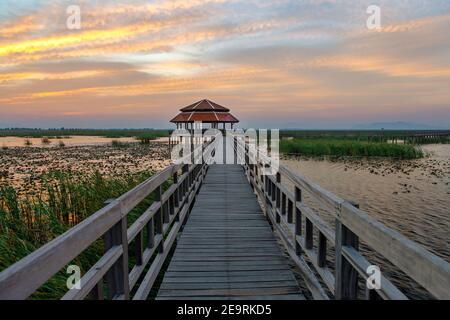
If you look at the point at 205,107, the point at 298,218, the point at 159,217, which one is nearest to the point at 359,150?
the point at 205,107

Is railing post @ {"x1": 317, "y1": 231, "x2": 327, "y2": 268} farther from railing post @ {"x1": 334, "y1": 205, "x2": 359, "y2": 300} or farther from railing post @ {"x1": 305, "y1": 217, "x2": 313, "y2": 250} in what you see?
railing post @ {"x1": 334, "y1": 205, "x2": 359, "y2": 300}

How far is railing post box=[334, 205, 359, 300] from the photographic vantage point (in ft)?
7.51

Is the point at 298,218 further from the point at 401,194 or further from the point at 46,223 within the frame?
the point at 401,194

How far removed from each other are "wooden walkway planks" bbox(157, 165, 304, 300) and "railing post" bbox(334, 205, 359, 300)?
3.48 ft

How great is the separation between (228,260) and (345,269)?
6.93ft

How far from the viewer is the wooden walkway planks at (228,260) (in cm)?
341

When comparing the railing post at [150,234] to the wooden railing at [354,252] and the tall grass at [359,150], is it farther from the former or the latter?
the tall grass at [359,150]

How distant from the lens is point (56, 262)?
146 centimetres

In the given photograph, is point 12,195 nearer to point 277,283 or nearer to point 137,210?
point 137,210

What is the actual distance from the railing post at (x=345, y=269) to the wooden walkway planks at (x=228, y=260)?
1060 mm

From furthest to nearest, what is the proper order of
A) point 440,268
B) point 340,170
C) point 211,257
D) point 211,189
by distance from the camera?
point 340,170 → point 211,189 → point 211,257 → point 440,268

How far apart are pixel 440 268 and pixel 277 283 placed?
2.50 metres

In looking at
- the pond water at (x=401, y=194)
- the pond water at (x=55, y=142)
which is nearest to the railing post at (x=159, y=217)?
the pond water at (x=401, y=194)
